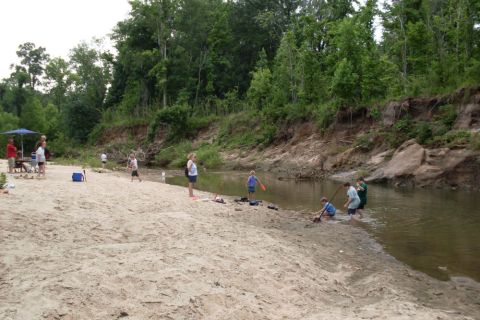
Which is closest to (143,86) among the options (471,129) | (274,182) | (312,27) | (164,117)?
(164,117)

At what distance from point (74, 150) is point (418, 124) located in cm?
4245

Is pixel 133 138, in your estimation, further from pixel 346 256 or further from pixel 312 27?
pixel 346 256

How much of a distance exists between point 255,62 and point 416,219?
152 ft

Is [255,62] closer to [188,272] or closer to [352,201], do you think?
[352,201]

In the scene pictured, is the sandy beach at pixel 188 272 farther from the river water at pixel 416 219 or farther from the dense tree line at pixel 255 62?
the dense tree line at pixel 255 62

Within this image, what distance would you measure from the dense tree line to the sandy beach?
75.3 ft

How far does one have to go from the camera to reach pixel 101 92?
63.7m

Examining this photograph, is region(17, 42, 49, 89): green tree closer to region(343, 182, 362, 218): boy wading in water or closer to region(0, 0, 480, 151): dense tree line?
region(0, 0, 480, 151): dense tree line

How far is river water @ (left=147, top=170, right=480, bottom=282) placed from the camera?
960 cm

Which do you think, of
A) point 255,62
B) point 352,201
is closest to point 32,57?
point 255,62

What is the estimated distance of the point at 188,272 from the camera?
683 cm

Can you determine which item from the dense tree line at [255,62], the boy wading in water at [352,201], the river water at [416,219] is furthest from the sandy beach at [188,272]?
the dense tree line at [255,62]

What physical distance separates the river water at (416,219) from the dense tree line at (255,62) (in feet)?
39.3

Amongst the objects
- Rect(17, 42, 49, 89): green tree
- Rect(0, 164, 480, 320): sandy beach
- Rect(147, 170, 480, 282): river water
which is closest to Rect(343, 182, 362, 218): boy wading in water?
Rect(147, 170, 480, 282): river water
